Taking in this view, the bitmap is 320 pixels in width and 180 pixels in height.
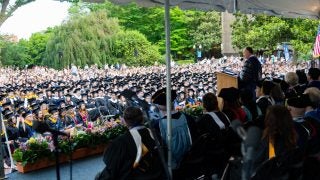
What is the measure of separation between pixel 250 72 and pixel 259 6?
137 centimetres

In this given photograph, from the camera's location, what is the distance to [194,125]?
460 cm

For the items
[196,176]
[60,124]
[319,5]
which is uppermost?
[319,5]

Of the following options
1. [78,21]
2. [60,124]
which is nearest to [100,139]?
[60,124]

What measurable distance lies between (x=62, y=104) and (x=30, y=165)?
7.83 metres

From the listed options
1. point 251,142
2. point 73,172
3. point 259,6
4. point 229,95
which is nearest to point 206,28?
point 259,6

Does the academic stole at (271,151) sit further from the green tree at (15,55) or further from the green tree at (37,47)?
the green tree at (37,47)

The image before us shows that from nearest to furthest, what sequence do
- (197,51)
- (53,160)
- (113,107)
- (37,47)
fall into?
1. (53,160)
2. (113,107)
3. (197,51)
4. (37,47)

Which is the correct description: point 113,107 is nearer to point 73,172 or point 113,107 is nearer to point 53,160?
point 53,160

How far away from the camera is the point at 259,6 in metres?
6.79

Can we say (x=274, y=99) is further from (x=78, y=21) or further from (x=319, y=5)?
(x=78, y=21)

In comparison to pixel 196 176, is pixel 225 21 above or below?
above

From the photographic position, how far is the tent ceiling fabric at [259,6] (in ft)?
18.0

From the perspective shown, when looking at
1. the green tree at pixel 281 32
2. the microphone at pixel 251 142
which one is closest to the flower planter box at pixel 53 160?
the microphone at pixel 251 142

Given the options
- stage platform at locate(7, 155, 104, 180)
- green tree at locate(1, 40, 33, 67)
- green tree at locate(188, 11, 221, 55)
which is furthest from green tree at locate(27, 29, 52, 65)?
stage platform at locate(7, 155, 104, 180)
